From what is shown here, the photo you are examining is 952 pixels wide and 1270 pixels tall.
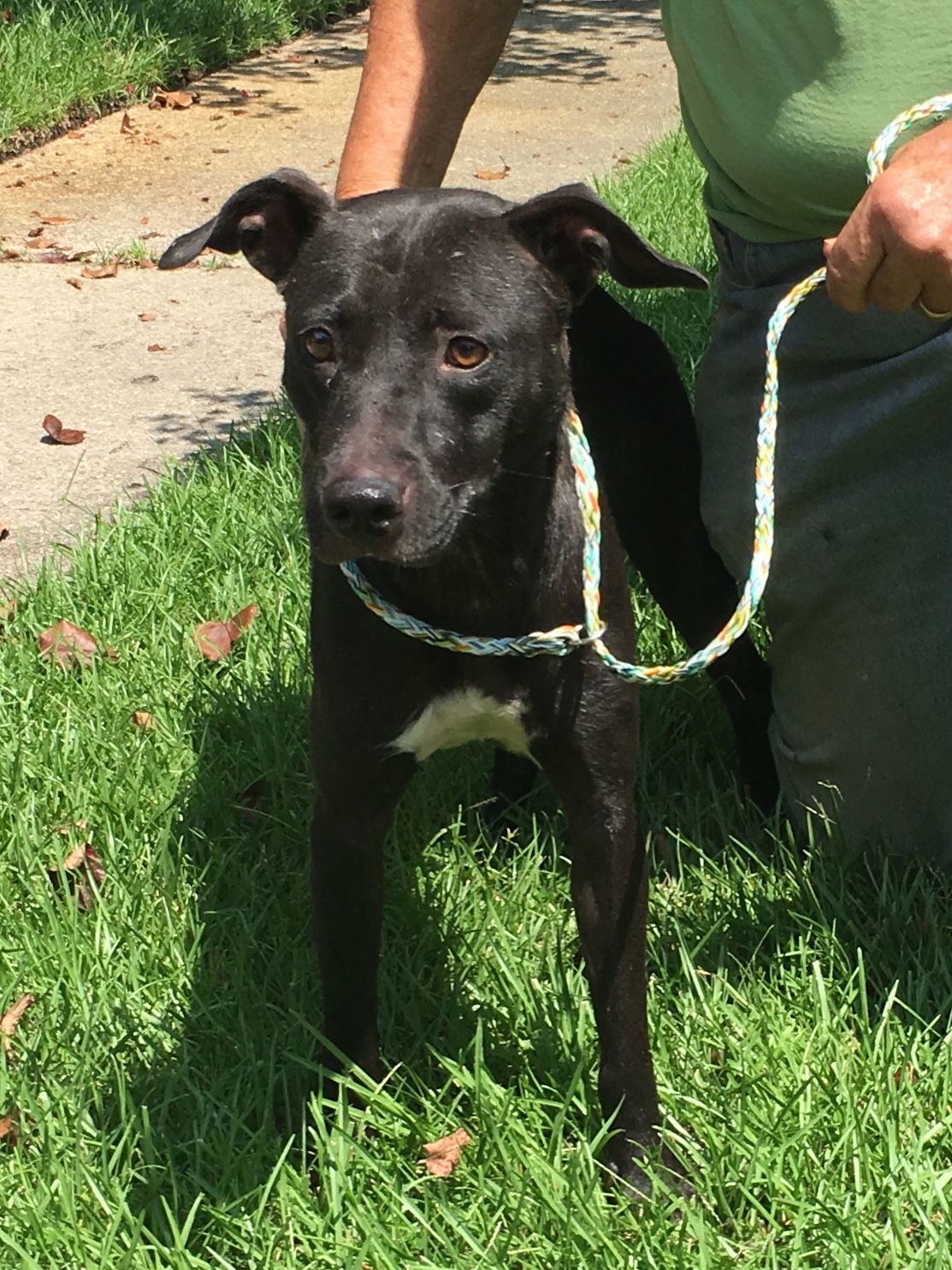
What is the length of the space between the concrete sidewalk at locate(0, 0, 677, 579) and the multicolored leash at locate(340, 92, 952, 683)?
7.62 feet

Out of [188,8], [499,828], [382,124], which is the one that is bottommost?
[499,828]

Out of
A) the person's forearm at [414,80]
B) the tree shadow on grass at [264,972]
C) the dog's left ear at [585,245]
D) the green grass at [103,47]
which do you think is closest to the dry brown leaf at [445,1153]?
the tree shadow on grass at [264,972]

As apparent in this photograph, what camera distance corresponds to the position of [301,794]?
3.36 meters

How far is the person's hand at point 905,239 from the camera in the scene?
2221 mm

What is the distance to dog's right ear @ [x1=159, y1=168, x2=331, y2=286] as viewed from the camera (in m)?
2.43

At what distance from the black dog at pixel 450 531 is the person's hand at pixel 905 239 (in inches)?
9.8

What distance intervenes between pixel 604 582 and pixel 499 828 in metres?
0.95

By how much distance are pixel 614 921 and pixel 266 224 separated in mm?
1240

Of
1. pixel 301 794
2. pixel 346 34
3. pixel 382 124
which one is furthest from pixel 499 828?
pixel 346 34

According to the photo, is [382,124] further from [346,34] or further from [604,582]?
[346,34]

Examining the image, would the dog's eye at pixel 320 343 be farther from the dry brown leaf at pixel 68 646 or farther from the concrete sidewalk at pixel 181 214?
the concrete sidewalk at pixel 181 214

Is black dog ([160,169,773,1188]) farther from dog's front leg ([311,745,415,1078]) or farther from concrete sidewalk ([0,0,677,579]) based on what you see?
concrete sidewalk ([0,0,677,579])

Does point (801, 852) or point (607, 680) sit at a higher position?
point (607, 680)

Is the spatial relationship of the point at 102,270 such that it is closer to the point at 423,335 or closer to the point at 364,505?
the point at 423,335
